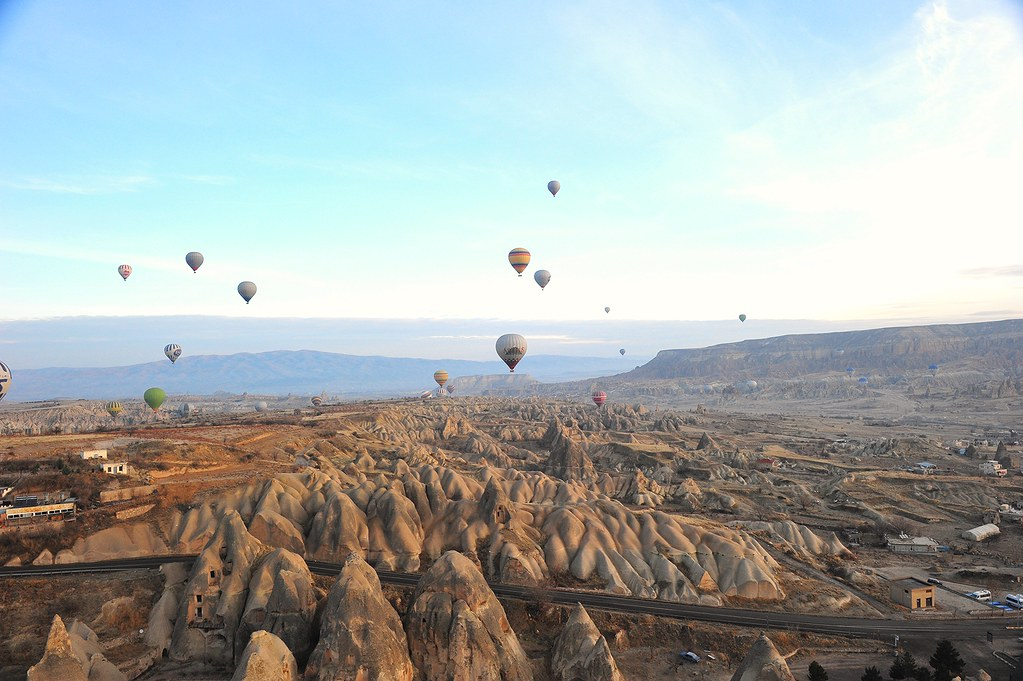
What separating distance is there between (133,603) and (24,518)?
1897 centimetres

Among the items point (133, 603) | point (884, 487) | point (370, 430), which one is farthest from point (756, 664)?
point (370, 430)

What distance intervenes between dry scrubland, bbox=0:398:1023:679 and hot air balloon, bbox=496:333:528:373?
27.2 m

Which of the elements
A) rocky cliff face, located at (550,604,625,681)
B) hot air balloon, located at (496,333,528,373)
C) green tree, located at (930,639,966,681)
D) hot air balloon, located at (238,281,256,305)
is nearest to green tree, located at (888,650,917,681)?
green tree, located at (930,639,966,681)

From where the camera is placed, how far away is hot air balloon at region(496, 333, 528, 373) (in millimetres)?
128500

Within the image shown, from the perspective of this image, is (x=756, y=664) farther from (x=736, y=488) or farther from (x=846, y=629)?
(x=736, y=488)

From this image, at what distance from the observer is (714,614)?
1954 inches

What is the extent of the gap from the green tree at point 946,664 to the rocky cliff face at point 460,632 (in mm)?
25151

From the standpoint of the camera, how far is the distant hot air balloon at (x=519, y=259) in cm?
12112

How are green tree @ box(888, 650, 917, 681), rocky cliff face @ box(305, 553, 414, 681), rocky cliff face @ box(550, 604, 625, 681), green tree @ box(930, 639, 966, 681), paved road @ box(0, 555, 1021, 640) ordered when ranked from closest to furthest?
1. rocky cliff face @ box(305, 553, 414, 681)
2. rocky cliff face @ box(550, 604, 625, 681)
3. green tree @ box(930, 639, 966, 681)
4. green tree @ box(888, 650, 917, 681)
5. paved road @ box(0, 555, 1021, 640)

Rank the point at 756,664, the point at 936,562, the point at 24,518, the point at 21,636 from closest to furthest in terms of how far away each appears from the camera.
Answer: the point at 756,664 < the point at 21,636 < the point at 24,518 < the point at 936,562

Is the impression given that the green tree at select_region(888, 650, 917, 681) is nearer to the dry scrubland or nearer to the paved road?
the dry scrubland

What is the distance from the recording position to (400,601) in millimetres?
47562

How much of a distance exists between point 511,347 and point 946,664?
313 feet

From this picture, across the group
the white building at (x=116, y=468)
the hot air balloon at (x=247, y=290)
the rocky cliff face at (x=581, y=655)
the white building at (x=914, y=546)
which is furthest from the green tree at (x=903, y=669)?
the hot air balloon at (x=247, y=290)
